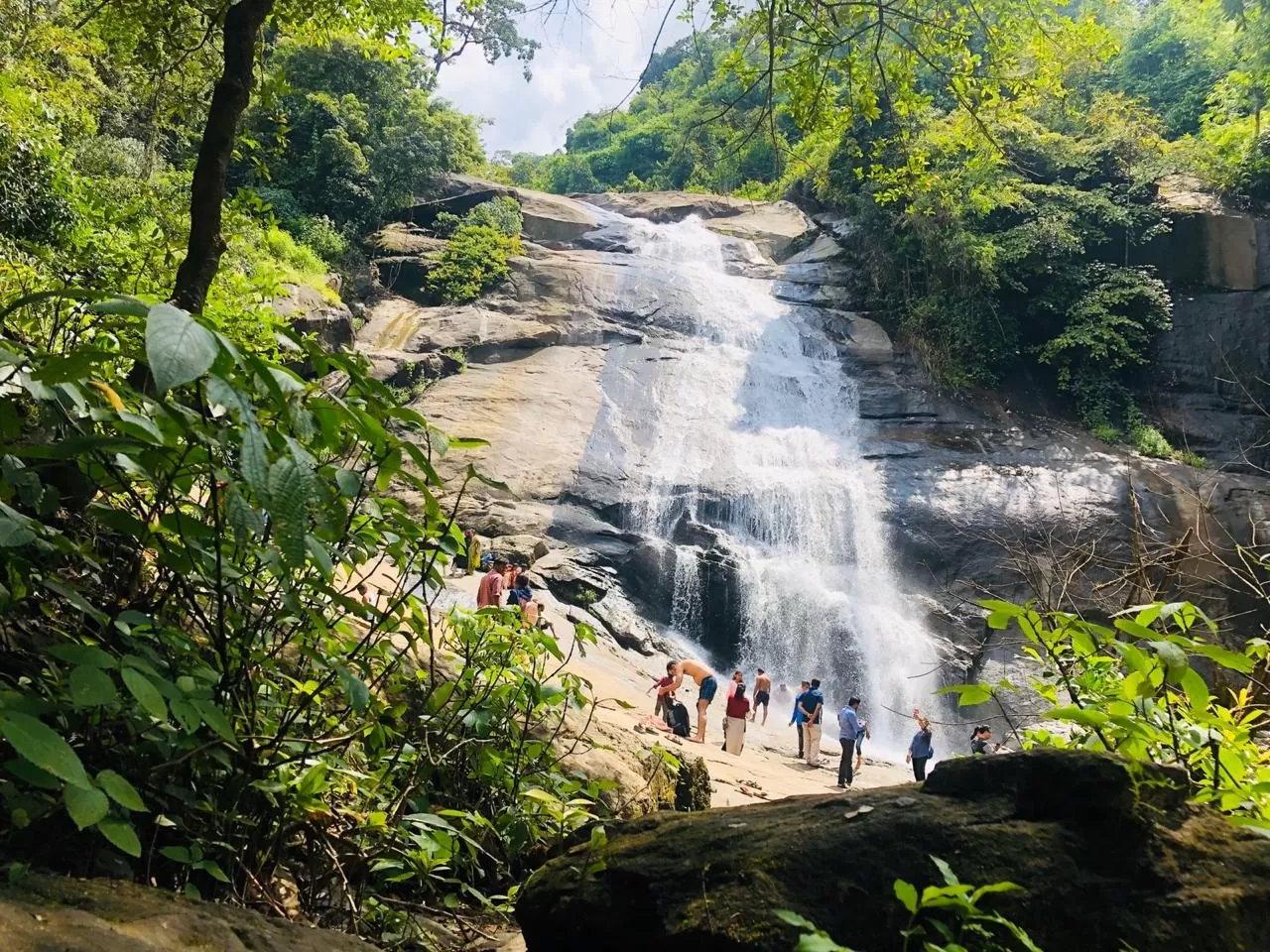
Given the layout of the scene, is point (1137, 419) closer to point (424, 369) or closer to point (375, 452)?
point (424, 369)

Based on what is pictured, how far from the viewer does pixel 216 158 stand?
255 centimetres

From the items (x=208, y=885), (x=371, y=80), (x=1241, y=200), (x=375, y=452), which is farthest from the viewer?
(x=371, y=80)

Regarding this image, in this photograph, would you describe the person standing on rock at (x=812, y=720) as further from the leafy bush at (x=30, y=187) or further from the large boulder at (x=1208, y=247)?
the large boulder at (x=1208, y=247)

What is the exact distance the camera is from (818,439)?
19797mm

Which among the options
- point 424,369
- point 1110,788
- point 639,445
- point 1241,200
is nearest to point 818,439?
point 639,445

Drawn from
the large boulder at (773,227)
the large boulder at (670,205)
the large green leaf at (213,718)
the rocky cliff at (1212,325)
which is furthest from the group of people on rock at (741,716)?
the large boulder at (670,205)

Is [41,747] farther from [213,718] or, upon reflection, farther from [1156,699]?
[1156,699]

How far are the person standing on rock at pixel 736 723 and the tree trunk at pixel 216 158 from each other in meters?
9.90

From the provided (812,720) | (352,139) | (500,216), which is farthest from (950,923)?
(352,139)

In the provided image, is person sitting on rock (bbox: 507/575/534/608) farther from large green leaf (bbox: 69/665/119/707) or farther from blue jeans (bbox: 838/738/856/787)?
large green leaf (bbox: 69/665/119/707)

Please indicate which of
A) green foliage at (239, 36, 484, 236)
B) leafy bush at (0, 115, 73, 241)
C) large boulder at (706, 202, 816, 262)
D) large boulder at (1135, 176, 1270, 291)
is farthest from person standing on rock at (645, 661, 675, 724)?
large boulder at (706, 202, 816, 262)

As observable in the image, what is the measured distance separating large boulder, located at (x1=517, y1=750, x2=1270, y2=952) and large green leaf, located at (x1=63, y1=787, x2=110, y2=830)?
112 centimetres

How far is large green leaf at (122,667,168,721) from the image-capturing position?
3.98ft

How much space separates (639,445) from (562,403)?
235cm
